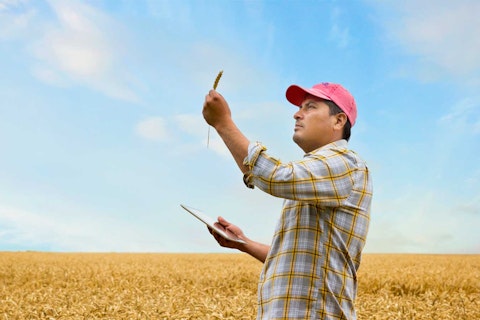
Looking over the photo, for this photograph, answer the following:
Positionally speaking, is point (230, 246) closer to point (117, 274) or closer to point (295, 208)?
point (295, 208)

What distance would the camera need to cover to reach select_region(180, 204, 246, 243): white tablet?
2.48m

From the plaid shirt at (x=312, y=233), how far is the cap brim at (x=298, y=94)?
0.26 metres

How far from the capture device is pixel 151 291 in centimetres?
935

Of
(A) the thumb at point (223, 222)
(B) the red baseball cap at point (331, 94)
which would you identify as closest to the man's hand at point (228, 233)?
(A) the thumb at point (223, 222)

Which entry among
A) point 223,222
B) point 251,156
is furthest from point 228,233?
point 251,156

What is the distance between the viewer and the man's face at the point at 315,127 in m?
2.36

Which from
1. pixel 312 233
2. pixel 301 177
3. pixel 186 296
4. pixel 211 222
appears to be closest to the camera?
pixel 301 177

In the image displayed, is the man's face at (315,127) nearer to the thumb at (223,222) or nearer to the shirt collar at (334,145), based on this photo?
the shirt collar at (334,145)

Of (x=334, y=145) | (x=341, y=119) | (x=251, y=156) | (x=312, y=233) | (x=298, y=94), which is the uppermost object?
(x=298, y=94)

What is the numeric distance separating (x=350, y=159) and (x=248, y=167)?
0.43m

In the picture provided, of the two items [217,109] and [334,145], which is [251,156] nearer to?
[217,109]

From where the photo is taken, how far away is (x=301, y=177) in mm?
2061

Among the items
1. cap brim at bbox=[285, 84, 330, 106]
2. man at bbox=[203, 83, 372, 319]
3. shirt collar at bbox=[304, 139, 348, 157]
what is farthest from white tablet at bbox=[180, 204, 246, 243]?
cap brim at bbox=[285, 84, 330, 106]

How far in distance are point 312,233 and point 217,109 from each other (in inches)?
24.1
